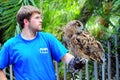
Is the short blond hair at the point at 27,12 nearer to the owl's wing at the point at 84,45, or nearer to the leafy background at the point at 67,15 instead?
the owl's wing at the point at 84,45

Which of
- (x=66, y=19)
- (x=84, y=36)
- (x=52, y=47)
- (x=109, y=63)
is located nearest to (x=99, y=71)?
(x=109, y=63)

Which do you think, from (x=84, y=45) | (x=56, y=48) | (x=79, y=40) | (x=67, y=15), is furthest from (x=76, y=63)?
(x=67, y=15)

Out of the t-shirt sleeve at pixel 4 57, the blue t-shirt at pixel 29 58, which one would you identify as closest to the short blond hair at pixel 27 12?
the blue t-shirt at pixel 29 58

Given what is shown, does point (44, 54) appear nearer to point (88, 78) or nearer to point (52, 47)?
point (52, 47)

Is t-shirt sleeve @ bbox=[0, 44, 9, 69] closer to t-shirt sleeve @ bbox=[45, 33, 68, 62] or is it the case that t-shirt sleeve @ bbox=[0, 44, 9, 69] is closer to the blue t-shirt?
the blue t-shirt

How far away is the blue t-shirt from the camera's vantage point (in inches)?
146

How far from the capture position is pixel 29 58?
3709 mm

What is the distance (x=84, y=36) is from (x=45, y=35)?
1.69 ft

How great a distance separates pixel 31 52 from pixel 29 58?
6cm

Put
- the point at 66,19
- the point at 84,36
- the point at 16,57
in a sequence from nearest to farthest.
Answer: the point at 16,57 < the point at 84,36 < the point at 66,19

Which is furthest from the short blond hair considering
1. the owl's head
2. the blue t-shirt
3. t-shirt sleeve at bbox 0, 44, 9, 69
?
the owl's head

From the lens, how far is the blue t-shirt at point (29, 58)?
371 cm

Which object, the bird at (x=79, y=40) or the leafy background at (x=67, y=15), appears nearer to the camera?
the bird at (x=79, y=40)

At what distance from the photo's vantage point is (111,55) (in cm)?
568
